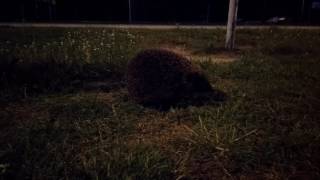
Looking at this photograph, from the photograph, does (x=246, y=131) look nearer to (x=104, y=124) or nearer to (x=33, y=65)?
(x=104, y=124)

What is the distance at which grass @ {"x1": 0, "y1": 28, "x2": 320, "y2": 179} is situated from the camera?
11.7 ft

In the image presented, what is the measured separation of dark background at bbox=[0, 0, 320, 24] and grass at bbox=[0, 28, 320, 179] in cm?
1062

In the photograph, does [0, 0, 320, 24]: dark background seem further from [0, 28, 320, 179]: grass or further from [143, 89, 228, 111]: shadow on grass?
[143, 89, 228, 111]: shadow on grass

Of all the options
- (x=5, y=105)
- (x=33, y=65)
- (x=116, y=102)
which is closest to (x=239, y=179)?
(x=116, y=102)

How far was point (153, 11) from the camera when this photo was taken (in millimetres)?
18688

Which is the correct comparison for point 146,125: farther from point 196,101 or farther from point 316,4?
point 316,4

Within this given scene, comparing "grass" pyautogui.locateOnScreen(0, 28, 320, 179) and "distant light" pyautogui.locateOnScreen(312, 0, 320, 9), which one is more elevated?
"distant light" pyautogui.locateOnScreen(312, 0, 320, 9)

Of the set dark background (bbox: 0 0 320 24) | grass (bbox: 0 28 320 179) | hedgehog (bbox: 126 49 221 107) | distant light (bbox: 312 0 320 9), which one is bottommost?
grass (bbox: 0 28 320 179)

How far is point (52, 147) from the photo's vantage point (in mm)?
3941

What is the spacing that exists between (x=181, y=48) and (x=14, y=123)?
6.66m

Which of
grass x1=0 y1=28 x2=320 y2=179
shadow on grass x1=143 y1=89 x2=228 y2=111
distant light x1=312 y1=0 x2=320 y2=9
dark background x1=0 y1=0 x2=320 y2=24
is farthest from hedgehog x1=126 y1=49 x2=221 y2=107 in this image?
distant light x1=312 y1=0 x2=320 y2=9

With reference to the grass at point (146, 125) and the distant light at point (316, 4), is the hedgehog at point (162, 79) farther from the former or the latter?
the distant light at point (316, 4)

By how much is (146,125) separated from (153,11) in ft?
48.0

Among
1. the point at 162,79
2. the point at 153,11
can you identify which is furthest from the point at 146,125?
the point at 153,11
